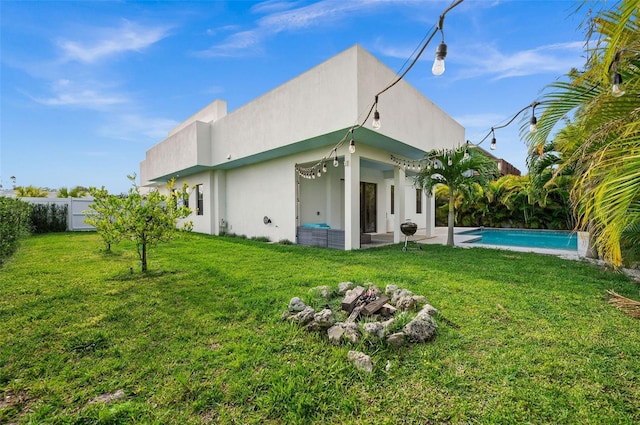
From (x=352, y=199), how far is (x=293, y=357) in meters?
6.69

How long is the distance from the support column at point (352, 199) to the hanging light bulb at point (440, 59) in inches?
248

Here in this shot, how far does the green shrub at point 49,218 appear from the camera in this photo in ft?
51.5

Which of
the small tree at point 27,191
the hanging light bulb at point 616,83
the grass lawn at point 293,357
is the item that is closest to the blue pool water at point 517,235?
the grass lawn at point 293,357

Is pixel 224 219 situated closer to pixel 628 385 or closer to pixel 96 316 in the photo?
pixel 96 316

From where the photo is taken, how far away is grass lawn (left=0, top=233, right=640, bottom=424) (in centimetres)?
208

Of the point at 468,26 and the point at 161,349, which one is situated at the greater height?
the point at 468,26

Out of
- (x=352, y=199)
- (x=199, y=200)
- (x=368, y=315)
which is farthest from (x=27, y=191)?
(x=368, y=315)

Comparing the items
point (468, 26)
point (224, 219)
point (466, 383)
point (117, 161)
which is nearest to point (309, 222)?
point (224, 219)

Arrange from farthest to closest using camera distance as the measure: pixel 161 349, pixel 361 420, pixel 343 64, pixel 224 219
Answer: pixel 224 219
pixel 343 64
pixel 161 349
pixel 361 420

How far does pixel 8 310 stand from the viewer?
4133 mm

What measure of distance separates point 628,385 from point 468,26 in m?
5.40

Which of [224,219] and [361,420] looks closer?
[361,420]

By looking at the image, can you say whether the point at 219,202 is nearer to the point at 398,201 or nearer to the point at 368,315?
the point at 398,201

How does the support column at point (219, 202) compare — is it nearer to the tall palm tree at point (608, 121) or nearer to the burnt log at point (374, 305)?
the burnt log at point (374, 305)
